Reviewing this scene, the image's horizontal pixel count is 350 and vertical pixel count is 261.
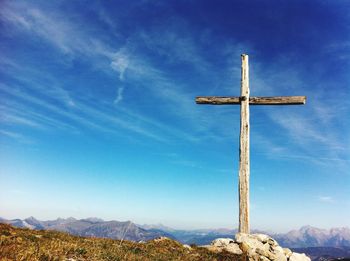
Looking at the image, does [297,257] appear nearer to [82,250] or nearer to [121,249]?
[121,249]

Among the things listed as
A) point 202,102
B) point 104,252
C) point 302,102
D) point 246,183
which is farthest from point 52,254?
point 302,102

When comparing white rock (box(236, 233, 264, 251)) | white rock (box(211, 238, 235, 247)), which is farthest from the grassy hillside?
white rock (box(236, 233, 264, 251))

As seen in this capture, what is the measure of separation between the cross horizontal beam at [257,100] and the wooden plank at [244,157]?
45 cm

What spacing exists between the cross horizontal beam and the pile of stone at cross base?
263 inches

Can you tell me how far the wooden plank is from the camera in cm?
1434

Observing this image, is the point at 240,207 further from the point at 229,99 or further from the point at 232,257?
the point at 229,99

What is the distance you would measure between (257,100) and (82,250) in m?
11.2

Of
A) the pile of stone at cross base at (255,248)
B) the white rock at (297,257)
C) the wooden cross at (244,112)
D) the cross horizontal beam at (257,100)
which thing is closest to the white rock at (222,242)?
the pile of stone at cross base at (255,248)

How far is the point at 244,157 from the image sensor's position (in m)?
14.9

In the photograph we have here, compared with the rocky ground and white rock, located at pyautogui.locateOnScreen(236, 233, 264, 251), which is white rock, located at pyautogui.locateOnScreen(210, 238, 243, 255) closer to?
the rocky ground

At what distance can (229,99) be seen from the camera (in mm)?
16312

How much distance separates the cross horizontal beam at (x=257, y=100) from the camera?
1556 centimetres

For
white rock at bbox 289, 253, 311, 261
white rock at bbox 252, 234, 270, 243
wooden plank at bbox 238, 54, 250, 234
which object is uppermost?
wooden plank at bbox 238, 54, 250, 234

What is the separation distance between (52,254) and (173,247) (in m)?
5.76
